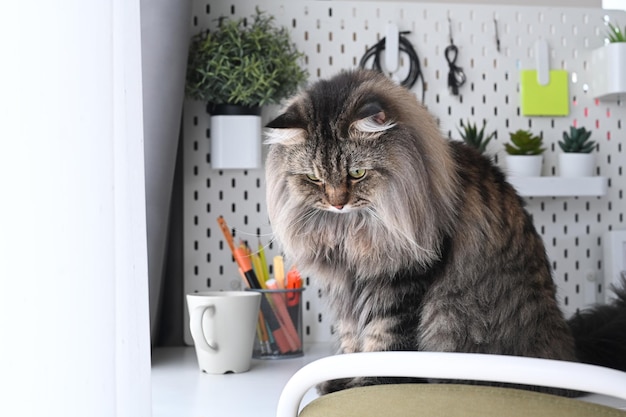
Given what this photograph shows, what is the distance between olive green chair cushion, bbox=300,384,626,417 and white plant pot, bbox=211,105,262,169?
807mm

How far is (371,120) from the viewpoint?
85 centimetres

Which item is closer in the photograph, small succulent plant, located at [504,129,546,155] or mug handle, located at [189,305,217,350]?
mug handle, located at [189,305,217,350]

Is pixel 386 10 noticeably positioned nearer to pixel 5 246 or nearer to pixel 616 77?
pixel 616 77

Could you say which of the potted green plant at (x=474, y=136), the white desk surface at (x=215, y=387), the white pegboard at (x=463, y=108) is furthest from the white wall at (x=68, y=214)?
the potted green plant at (x=474, y=136)

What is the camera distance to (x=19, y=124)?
0.41 metres

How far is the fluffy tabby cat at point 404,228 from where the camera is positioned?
891 millimetres

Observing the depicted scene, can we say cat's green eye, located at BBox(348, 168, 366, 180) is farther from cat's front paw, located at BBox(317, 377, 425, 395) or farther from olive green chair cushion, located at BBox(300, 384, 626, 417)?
olive green chair cushion, located at BBox(300, 384, 626, 417)

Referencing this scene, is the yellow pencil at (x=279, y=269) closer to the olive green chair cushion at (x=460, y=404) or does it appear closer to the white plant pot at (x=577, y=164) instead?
the white plant pot at (x=577, y=164)

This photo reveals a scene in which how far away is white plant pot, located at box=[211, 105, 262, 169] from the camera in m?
1.30

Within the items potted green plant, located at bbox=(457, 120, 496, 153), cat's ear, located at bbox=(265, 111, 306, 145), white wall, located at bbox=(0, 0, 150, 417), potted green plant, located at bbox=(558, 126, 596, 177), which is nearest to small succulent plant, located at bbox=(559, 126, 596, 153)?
potted green plant, located at bbox=(558, 126, 596, 177)

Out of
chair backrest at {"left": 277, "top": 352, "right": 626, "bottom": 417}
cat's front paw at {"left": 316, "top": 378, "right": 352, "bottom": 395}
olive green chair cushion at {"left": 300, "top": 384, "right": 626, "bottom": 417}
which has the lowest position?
cat's front paw at {"left": 316, "top": 378, "right": 352, "bottom": 395}

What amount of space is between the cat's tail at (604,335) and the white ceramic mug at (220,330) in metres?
0.51

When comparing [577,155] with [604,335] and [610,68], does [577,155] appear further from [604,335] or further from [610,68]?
[604,335]

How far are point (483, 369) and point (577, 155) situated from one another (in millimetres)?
984
